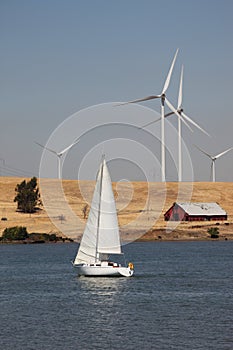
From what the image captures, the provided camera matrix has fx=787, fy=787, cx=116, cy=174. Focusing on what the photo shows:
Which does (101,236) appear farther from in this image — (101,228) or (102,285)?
(102,285)

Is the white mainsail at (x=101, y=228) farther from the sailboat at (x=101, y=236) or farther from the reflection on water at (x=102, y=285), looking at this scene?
the reflection on water at (x=102, y=285)

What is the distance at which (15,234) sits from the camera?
7101 inches

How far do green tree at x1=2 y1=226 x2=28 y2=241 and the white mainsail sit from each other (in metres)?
88.1

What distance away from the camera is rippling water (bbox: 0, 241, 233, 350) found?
53.1m

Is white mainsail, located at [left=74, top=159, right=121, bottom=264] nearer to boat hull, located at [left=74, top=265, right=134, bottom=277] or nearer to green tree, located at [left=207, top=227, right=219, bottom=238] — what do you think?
boat hull, located at [left=74, top=265, right=134, bottom=277]

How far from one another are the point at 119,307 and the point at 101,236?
25.4 metres

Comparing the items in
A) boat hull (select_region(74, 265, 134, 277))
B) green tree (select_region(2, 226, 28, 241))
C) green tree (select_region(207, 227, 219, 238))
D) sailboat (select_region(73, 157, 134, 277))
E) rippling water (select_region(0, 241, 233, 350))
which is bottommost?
rippling water (select_region(0, 241, 233, 350))

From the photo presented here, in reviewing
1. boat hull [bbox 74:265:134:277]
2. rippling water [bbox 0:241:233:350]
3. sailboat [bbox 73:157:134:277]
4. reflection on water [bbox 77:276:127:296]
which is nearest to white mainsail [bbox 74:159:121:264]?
sailboat [bbox 73:157:134:277]

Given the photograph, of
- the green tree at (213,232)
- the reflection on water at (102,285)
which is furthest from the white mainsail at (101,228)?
the green tree at (213,232)

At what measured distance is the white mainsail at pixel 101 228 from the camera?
93312mm

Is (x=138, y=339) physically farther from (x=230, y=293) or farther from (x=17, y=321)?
(x=230, y=293)

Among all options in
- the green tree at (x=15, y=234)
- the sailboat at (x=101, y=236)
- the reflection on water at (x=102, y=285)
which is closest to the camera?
the reflection on water at (x=102, y=285)

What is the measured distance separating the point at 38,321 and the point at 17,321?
165 cm

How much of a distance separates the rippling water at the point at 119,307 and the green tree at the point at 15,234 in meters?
63.7
